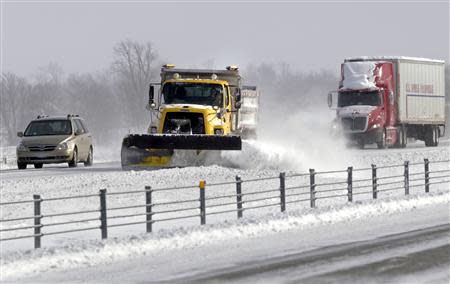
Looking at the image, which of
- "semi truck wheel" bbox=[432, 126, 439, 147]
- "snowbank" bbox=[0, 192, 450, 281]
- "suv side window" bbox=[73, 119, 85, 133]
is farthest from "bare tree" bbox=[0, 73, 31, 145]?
"snowbank" bbox=[0, 192, 450, 281]

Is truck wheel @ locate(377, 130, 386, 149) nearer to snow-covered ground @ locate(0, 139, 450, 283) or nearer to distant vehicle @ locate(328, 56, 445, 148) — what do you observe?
distant vehicle @ locate(328, 56, 445, 148)

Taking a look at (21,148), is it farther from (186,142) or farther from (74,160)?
(186,142)

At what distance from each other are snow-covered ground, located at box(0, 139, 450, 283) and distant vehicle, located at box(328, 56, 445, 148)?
15.3 metres

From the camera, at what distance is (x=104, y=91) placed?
181 meters

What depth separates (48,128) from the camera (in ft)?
132

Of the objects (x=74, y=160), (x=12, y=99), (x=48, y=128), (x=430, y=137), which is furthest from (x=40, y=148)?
(x=12, y=99)

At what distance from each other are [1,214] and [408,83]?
121 feet

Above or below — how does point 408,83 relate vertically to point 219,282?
above

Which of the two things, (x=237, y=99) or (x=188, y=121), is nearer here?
(x=237, y=99)

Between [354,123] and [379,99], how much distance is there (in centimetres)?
181

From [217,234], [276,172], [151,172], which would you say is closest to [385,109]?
[276,172]

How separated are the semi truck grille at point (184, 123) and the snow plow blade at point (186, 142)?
65.6 inches

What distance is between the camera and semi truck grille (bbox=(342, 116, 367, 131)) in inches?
2208

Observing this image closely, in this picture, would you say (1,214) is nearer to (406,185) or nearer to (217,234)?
(217,234)
